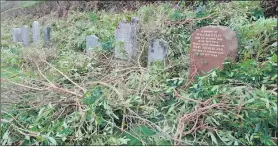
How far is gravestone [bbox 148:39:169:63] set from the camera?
3633 mm

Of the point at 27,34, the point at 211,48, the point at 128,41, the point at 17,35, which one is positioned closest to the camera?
the point at 211,48

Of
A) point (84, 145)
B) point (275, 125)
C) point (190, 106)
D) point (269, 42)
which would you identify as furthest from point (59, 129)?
point (269, 42)

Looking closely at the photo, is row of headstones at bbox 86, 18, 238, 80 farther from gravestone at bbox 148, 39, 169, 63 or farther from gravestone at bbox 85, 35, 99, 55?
gravestone at bbox 85, 35, 99, 55

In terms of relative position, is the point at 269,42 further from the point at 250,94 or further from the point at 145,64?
the point at 145,64

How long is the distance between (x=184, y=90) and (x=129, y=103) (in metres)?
0.57

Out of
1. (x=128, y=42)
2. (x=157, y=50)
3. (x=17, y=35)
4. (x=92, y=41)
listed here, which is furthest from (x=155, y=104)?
(x=17, y=35)

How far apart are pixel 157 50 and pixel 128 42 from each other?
1.46 feet

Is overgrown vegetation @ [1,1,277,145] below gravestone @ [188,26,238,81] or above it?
below

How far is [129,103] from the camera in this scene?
8.88 feet

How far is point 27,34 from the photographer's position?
741cm

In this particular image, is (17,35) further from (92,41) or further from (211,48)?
(211,48)

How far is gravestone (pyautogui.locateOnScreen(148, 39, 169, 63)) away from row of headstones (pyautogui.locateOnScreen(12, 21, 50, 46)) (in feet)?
12.2

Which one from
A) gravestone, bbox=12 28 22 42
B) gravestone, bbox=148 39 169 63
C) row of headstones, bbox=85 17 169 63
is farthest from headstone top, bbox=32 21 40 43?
gravestone, bbox=148 39 169 63

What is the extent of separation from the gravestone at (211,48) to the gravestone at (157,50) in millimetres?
501
